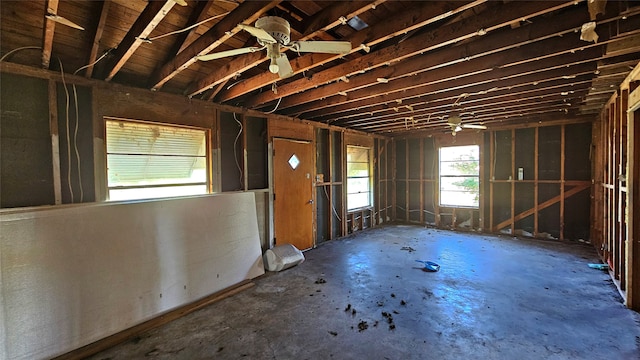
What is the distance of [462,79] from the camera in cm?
331

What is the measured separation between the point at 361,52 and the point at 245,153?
2.37 meters

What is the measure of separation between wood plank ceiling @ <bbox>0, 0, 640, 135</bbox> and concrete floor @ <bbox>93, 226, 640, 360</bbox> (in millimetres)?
2572

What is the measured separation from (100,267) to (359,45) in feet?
10.3

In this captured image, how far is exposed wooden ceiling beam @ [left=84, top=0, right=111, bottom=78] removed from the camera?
198 centimetres

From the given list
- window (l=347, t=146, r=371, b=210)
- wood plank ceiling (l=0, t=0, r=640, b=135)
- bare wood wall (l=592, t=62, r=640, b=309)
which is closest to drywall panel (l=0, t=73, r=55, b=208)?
wood plank ceiling (l=0, t=0, r=640, b=135)

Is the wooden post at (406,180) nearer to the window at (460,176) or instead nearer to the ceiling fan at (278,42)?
the window at (460,176)

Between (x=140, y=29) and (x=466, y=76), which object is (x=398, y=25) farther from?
(x=140, y=29)

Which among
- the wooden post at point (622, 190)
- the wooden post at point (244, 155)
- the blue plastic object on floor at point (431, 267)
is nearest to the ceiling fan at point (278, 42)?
the wooden post at point (244, 155)

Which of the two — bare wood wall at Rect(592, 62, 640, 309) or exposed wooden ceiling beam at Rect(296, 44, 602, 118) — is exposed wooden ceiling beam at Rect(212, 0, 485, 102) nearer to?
exposed wooden ceiling beam at Rect(296, 44, 602, 118)

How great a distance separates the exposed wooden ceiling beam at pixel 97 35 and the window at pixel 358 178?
4.98m

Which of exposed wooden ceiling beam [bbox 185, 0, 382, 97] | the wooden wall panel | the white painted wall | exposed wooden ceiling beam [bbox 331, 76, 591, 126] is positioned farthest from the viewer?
the wooden wall panel

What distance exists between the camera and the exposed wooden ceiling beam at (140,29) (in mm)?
1856

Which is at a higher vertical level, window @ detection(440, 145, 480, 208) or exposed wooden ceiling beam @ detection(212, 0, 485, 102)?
exposed wooden ceiling beam @ detection(212, 0, 485, 102)

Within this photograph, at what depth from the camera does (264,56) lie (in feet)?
8.34
